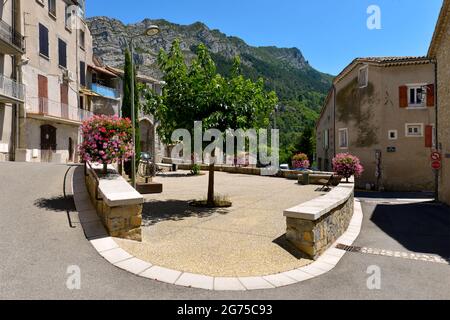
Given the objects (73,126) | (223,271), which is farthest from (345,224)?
(73,126)

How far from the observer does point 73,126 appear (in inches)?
1004

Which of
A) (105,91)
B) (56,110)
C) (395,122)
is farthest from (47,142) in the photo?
(395,122)

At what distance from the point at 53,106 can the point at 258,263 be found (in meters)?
22.5

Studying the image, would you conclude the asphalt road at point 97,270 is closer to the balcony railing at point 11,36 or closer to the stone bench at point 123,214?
the stone bench at point 123,214

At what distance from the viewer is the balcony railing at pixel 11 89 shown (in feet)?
57.7

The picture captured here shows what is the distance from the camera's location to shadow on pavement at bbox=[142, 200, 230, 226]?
8273mm

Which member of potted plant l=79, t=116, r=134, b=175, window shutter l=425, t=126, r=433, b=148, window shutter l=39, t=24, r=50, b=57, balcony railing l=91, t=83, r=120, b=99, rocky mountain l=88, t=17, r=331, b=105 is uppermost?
rocky mountain l=88, t=17, r=331, b=105

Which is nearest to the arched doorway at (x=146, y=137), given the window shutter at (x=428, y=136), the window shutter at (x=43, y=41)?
the window shutter at (x=43, y=41)

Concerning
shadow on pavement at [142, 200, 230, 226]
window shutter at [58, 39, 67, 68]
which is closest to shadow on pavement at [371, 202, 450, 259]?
shadow on pavement at [142, 200, 230, 226]

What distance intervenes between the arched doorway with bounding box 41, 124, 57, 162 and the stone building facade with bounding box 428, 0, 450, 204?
2470cm

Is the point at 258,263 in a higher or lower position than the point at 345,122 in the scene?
lower

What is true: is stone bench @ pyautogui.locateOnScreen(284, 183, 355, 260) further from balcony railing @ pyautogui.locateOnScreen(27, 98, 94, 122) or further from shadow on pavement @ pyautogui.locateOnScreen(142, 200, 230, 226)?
balcony railing @ pyautogui.locateOnScreen(27, 98, 94, 122)

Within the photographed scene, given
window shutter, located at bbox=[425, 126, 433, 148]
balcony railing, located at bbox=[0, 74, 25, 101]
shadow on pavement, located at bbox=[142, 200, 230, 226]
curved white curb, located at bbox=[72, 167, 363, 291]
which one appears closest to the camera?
curved white curb, located at bbox=[72, 167, 363, 291]
